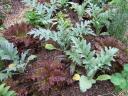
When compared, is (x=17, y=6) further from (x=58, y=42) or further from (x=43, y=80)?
(x=43, y=80)

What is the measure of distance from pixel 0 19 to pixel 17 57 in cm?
211

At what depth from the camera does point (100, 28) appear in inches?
227

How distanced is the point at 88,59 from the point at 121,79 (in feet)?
1.89

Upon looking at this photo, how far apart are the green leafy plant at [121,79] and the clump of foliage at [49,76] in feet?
2.29

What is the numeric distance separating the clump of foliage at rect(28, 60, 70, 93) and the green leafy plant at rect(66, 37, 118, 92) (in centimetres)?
24

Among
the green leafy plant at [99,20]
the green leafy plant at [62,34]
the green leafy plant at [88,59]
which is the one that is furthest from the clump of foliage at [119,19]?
the green leafy plant at [88,59]

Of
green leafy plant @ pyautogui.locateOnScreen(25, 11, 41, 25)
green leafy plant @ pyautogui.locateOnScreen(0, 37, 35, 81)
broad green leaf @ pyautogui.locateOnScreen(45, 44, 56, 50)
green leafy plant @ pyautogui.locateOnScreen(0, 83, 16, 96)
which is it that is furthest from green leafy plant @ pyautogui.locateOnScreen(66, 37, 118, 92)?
green leafy plant @ pyautogui.locateOnScreen(25, 11, 41, 25)

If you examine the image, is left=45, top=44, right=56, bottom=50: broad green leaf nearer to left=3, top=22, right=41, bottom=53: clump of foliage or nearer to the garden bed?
the garden bed

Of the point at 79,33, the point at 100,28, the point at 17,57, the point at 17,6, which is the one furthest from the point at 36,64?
the point at 17,6

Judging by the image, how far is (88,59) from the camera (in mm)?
4832

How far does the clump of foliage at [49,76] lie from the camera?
15.5ft

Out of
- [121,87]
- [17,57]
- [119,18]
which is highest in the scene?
[119,18]

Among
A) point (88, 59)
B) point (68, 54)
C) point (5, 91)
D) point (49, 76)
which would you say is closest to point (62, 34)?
point (68, 54)

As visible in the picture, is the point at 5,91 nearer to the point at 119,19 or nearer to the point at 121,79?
the point at 121,79
